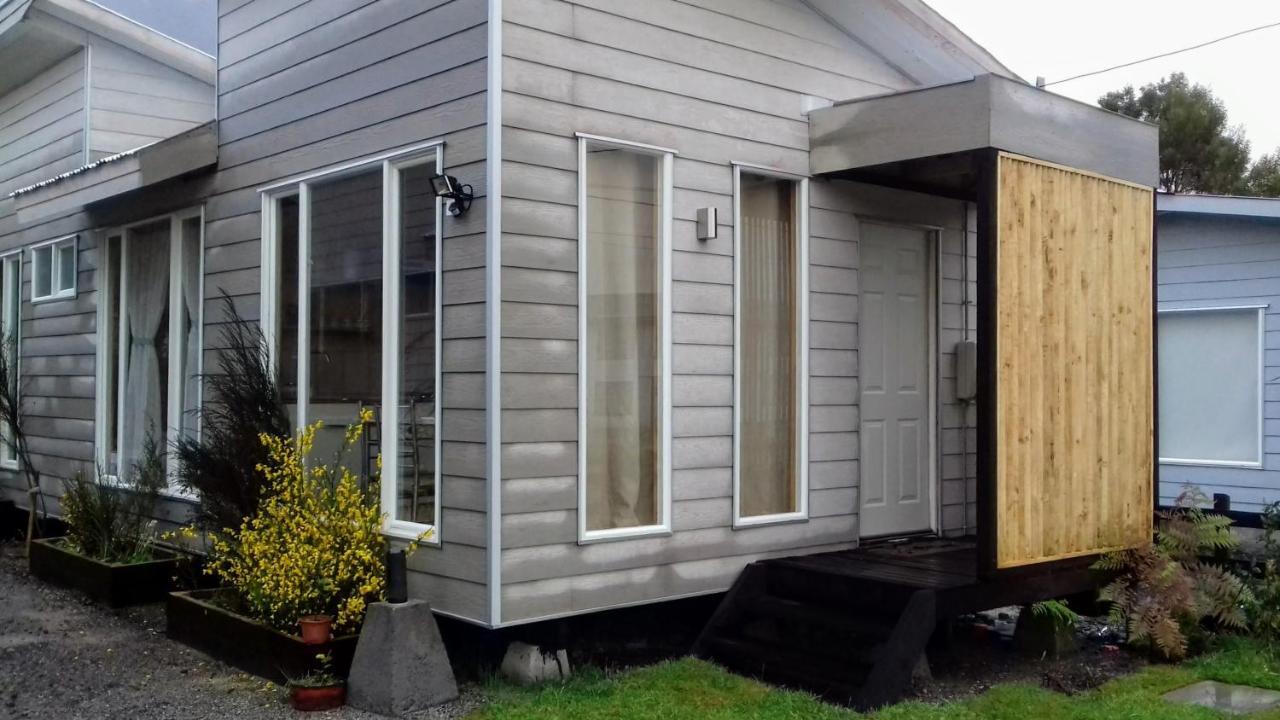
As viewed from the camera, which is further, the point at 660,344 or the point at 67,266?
the point at 67,266

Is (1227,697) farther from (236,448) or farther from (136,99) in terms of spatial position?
(136,99)

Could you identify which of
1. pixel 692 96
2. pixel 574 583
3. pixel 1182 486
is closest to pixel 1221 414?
pixel 1182 486

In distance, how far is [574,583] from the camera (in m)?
5.59

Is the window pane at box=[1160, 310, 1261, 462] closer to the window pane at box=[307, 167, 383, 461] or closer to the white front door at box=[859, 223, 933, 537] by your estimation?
the white front door at box=[859, 223, 933, 537]

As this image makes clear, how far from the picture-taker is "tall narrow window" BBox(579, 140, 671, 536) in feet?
19.1

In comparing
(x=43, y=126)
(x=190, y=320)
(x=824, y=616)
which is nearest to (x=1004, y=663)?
(x=824, y=616)

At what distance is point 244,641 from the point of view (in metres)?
5.92

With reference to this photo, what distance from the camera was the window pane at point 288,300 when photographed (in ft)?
22.2

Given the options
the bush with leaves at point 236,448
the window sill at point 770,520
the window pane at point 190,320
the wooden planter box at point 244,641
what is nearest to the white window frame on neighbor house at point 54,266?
the window pane at point 190,320

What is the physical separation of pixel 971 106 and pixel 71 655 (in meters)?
5.56

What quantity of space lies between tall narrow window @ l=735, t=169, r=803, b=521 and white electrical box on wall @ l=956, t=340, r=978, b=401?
1510 millimetres

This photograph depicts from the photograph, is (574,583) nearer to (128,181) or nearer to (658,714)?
(658,714)

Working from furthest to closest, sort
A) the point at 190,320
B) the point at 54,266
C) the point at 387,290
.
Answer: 1. the point at 54,266
2. the point at 190,320
3. the point at 387,290

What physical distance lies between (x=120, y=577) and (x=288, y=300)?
2.16 meters
